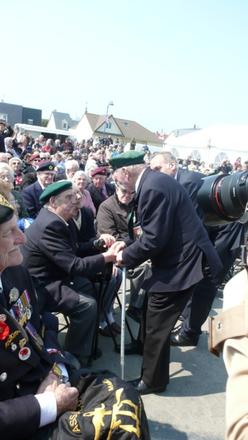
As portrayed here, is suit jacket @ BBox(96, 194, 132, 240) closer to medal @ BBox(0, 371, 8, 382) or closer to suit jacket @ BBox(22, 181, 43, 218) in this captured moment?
suit jacket @ BBox(22, 181, 43, 218)

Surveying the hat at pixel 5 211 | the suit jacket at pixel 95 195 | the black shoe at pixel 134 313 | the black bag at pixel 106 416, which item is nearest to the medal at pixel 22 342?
the black bag at pixel 106 416

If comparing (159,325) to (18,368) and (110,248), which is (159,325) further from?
(18,368)

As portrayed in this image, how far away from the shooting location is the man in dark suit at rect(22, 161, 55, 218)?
5.39m

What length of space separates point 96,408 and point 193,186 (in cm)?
292

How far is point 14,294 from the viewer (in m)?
2.04

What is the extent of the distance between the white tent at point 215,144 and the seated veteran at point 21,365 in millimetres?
23070

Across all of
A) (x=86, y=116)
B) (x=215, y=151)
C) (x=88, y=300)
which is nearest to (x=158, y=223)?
(x=88, y=300)

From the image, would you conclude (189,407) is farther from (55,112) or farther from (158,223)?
(55,112)

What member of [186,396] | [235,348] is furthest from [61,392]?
[186,396]

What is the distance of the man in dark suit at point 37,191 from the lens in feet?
17.7

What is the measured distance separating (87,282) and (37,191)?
2.29 meters

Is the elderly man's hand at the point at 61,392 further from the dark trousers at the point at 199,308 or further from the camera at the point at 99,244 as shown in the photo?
the dark trousers at the point at 199,308

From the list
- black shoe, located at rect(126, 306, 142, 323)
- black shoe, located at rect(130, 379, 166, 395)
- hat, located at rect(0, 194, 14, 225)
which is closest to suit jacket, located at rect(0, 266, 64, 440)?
hat, located at rect(0, 194, 14, 225)

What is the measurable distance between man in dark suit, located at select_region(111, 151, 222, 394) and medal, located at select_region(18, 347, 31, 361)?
4.00 ft
